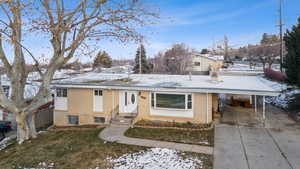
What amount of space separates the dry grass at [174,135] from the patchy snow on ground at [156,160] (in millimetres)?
1563

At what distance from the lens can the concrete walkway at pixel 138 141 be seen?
29.0ft

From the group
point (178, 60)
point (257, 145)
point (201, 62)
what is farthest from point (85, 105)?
point (201, 62)

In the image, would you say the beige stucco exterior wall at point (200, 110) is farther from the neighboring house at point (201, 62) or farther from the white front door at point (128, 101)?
the neighboring house at point (201, 62)

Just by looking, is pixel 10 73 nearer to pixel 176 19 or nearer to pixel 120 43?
pixel 120 43

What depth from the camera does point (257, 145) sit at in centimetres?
906

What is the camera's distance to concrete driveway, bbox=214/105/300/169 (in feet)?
24.3

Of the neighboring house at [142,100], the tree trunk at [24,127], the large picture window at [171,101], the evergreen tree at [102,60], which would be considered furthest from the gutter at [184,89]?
the evergreen tree at [102,60]

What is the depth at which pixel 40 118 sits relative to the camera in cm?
1752

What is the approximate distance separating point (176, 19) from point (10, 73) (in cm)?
945

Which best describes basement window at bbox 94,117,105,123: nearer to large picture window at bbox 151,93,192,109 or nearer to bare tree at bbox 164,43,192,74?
large picture window at bbox 151,93,192,109

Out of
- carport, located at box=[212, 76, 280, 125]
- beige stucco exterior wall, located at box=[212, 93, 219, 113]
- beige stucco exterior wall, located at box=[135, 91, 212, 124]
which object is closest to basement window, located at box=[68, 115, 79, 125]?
beige stucco exterior wall, located at box=[135, 91, 212, 124]

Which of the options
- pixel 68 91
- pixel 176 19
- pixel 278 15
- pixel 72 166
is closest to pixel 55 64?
pixel 68 91

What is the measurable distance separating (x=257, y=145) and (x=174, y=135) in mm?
3843

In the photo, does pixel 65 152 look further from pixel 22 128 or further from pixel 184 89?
pixel 184 89
